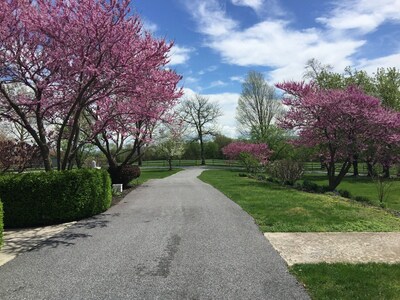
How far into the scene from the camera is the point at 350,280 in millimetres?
4602

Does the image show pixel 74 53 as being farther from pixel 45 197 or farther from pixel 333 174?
pixel 333 174

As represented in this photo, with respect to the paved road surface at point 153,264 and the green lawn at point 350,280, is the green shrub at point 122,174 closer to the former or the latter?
the paved road surface at point 153,264

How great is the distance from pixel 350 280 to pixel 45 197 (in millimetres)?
6769

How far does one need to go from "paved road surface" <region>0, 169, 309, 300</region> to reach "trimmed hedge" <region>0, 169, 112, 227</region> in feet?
1.94

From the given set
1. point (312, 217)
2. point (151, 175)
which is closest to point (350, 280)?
point (312, 217)

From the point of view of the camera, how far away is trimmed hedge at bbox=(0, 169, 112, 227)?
8273 mm

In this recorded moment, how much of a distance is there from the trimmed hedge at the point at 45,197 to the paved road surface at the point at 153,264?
591mm

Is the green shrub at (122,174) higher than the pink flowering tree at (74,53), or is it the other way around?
the pink flowering tree at (74,53)

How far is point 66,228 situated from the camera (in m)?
8.11

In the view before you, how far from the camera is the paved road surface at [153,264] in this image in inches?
172

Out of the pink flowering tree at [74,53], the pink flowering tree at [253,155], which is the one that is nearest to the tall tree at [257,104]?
the pink flowering tree at [253,155]

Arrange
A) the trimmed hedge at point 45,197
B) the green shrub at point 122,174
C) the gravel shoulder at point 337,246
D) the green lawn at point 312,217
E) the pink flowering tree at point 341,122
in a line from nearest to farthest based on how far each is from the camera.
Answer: the gravel shoulder at point 337,246, the green lawn at point 312,217, the trimmed hedge at point 45,197, the pink flowering tree at point 341,122, the green shrub at point 122,174

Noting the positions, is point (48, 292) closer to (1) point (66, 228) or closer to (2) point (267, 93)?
(1) point (66, 228)

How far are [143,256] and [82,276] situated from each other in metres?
1.12
